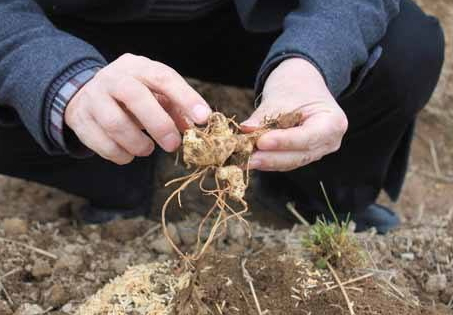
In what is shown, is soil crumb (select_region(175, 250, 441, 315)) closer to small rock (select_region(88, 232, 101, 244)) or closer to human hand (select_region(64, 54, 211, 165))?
human hand (select_region(64, 54, 211, 165))

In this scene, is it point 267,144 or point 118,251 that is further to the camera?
→ point 118,251

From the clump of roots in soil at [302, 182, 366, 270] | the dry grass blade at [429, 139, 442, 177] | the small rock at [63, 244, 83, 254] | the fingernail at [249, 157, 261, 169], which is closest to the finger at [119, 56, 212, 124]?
the fingernail at [249, 157, 261, 169]

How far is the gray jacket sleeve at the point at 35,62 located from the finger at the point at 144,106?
17 centimetres

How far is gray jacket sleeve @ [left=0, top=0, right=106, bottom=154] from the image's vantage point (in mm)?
1214

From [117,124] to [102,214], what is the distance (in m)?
0.89

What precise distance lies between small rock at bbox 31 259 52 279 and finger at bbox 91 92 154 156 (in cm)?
54

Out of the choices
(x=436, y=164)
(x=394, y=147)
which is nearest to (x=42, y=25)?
(x=394, y=147)

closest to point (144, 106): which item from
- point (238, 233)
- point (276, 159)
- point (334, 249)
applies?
point (276, 159)

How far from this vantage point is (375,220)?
2.03 m

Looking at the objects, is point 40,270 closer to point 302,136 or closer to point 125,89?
point 125,89

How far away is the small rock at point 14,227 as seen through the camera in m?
1.69

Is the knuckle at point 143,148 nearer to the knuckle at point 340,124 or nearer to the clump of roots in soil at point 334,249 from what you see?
the knuckle at point 340,124

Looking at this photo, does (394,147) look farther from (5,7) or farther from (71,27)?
(5,7)

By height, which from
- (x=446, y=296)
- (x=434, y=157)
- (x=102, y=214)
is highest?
(x=446, y=296)
